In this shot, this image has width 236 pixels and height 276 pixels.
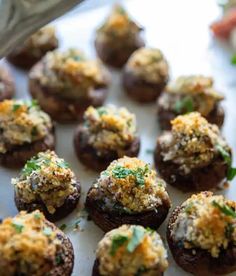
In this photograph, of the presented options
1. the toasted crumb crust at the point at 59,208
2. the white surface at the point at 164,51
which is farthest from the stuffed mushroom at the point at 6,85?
the toasted crumb crust at the point at 59,208

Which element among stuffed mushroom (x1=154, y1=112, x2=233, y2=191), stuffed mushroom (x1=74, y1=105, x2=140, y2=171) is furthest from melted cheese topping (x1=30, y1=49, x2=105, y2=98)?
stuffed mushroom (x1=154, y1=112, x2=233, y2=191)

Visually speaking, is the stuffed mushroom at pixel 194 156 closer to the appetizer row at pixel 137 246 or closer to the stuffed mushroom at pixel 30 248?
the appetizer row at pixel 137 246

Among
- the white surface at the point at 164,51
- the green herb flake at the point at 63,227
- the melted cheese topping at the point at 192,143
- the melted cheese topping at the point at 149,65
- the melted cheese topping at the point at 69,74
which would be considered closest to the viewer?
the green herb flake at the point at 63,227

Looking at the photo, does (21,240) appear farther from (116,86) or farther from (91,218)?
(116,86)

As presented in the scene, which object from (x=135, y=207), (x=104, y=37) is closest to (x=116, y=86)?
(x=104, y=37)

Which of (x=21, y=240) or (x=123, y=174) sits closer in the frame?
(x=21, y=240)

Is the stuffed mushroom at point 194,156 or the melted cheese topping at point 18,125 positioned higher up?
the melted cheese topping at point 18,125

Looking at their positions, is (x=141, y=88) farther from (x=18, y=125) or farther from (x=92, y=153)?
(x=18, y=125)
